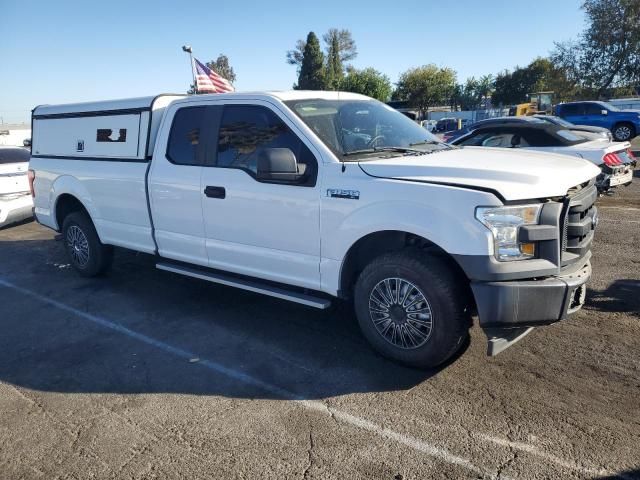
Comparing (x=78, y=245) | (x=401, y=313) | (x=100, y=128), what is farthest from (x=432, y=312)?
(x=78, y=245)

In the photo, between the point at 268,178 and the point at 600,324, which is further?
the point at 600,324

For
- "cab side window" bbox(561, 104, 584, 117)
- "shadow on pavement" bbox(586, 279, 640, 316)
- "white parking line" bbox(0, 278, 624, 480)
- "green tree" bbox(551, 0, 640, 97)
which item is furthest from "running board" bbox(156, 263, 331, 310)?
"green tree" bbox(551, 0, 640, 97)

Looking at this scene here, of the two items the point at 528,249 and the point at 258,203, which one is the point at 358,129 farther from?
the point at 528,249

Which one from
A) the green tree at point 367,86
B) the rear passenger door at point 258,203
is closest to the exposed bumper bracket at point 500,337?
the rear passenger door at point 258,203

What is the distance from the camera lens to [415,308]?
3721 mm

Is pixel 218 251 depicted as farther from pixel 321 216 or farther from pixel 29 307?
pixel 29 307

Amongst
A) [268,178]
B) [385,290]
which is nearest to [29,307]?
[268,178]

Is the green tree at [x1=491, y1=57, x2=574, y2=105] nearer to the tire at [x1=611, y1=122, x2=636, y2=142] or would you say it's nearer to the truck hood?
the tire at [x1=611, y1=122, x2=636, y2=142]

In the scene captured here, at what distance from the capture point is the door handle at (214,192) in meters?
4.67

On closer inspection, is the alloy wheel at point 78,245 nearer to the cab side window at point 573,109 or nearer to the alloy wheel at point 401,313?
the alloy wheel at point 401,313

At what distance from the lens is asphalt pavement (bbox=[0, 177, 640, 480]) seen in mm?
2920

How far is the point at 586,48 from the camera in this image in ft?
141

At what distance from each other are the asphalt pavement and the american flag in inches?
325

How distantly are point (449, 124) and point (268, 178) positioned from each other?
93.9 feet
